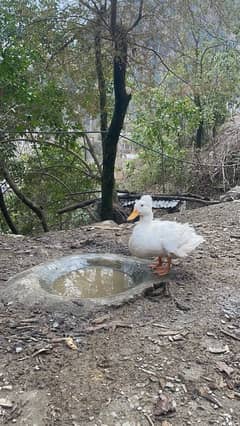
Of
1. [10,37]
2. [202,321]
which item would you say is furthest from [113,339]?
[10,37]

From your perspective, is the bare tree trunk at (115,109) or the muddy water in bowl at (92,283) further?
the bare tree trunk at (115,109)

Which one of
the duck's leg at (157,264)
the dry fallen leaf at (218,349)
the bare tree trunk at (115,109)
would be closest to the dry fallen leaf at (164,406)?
the dry fallen leaf at (218,349)

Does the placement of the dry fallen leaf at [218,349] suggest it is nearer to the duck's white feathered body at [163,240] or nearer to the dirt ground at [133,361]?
the dirt ground at [133,361]

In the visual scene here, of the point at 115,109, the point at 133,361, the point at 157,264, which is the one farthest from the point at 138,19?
the point at 133,361

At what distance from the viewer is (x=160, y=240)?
11.2 ft

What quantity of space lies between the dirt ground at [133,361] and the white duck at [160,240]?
10.1 inches

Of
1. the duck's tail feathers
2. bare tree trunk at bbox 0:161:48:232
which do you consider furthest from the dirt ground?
bare tree trunk at bbox 0:161:48:232

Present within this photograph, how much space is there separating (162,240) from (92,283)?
0.63 meters

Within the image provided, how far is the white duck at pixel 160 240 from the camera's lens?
3404 mm

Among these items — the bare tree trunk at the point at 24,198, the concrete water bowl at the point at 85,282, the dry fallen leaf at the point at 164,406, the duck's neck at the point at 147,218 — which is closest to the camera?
the dry fallen leaf at the point at 164,406

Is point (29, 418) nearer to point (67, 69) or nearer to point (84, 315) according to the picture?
point (84, 315)

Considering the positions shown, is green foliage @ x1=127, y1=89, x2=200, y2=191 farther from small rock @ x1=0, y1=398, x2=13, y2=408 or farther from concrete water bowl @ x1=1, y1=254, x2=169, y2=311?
small rock @ x1=0, y1=398, x2=13, y2=408

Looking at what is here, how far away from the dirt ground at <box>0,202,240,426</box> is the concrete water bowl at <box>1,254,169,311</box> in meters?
0.10

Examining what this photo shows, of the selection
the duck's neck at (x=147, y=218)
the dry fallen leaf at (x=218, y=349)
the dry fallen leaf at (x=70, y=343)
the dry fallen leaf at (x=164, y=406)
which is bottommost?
the dry fallen leaf at (x=164, y=406)
